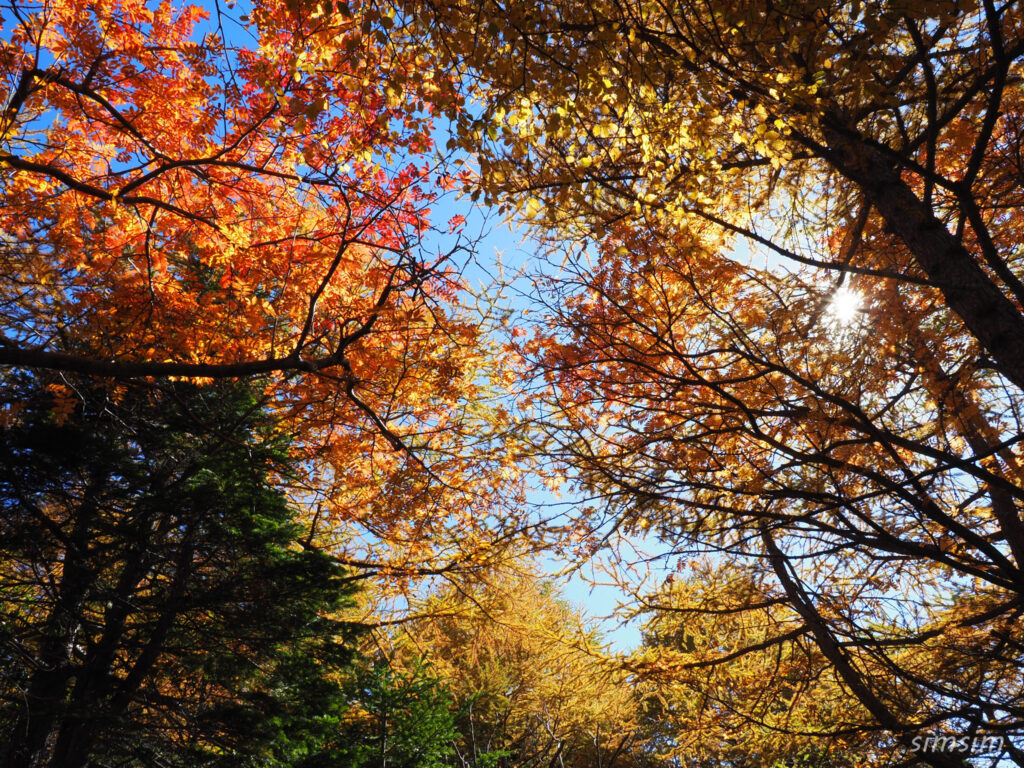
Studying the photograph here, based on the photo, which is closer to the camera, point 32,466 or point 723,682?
point 32,466

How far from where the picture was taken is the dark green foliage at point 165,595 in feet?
21.7

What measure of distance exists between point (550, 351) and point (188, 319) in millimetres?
4209

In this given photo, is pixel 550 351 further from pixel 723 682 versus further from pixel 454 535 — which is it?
pixel 723 682

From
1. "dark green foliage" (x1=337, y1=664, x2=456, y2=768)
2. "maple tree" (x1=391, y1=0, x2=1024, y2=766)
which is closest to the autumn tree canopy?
"maple tree" (x1=391, y1=0, x2=1024, y2=766)

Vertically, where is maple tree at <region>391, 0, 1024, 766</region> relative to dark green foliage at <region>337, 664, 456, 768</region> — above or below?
above

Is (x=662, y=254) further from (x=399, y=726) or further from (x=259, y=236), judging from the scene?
(x=399, y=726)

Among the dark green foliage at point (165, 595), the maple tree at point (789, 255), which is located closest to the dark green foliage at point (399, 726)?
the dark green foliage at point (165, 595)

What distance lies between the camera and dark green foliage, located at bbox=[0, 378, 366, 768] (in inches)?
260

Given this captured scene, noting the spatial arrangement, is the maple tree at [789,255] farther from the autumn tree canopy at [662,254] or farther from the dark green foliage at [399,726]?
the dark green foliage at [399,726]

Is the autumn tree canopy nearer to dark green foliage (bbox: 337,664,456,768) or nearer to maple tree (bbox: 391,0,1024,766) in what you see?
maple tree (bbox: 391,0,1024,766)

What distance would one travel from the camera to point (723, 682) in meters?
7.61

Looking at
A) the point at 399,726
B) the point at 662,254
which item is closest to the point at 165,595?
the point at 399,726

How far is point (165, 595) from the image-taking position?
24.2ft

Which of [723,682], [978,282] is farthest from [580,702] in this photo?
[978,282]
